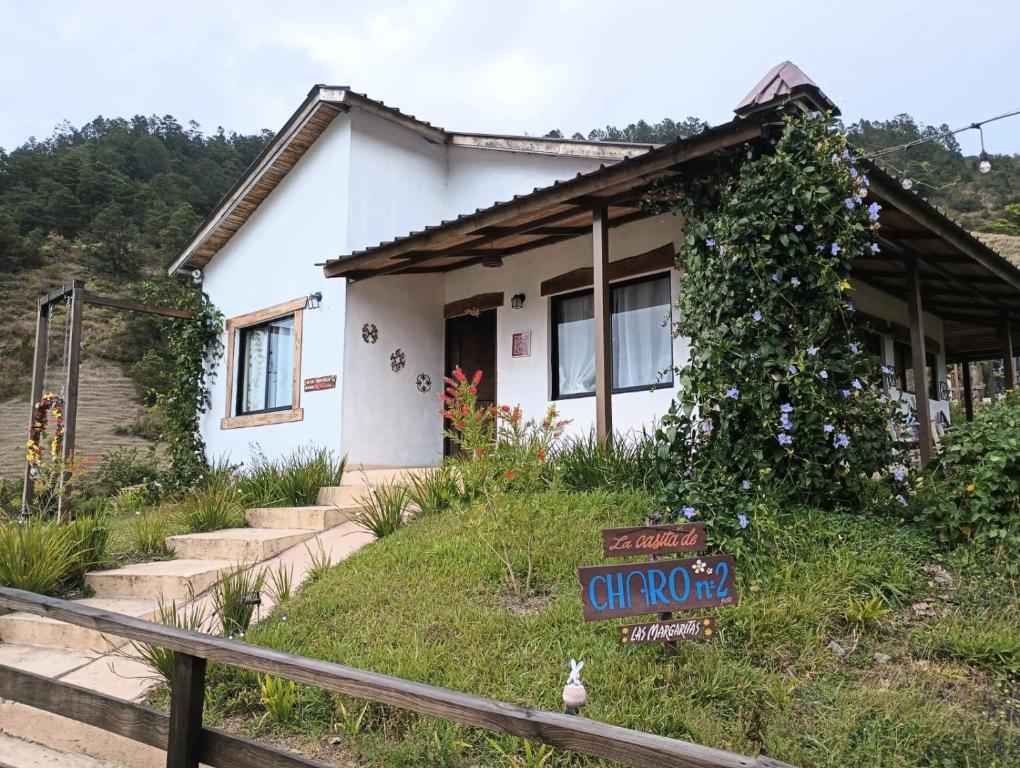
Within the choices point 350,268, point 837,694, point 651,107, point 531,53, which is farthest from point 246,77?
point 837,694

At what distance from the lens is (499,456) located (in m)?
4.58

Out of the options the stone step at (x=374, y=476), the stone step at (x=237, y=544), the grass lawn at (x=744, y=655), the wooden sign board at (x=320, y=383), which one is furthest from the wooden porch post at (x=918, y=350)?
the wooden sign board at (x=320, y=383)

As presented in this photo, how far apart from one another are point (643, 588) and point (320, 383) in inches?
259

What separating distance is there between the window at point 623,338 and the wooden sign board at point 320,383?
270 cm

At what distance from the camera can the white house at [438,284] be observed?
7348 millimetres

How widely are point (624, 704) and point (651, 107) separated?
47.8 metres

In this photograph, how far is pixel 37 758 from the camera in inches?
138

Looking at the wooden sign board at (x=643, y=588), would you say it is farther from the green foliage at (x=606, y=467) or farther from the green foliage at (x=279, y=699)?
the green foliage at (x=606, y=467)

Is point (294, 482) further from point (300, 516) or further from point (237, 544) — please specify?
point (237, 544)


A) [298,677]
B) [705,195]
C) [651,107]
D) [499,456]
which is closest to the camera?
[298,677]

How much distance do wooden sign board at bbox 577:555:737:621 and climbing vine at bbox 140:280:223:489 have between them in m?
8.72

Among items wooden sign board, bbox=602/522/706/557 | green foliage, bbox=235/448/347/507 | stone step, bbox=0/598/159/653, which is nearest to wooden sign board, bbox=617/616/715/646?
wooden sign board, bbox=602/522/706/557

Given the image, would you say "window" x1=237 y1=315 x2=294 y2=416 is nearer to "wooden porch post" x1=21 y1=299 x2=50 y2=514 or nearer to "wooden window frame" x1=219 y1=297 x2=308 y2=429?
"wooden window frame" x1=219 y1=297 x2=308 y2=429

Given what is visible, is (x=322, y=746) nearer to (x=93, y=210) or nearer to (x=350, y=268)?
(x=350, y=268)
